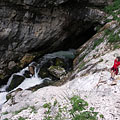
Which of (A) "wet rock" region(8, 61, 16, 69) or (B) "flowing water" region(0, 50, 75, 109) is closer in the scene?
(B) "flowing water" region(0, 50, 75, 109)

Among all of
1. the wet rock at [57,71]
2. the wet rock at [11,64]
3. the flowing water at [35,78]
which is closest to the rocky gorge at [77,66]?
the wet rock at [57,71]

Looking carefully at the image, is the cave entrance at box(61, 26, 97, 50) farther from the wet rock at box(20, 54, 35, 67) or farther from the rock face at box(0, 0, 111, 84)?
the wet rock at box(20, 54, 35, 67)

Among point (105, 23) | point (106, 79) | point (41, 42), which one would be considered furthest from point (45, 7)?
point (106, 79)

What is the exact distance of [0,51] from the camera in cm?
1464

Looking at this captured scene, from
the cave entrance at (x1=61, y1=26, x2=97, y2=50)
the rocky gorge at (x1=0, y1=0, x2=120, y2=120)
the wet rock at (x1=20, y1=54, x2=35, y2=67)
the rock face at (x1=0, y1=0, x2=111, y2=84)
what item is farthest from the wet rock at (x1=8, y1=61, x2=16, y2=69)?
the cave entrance at (x1=61, y1=26, x2=97, y2=50)

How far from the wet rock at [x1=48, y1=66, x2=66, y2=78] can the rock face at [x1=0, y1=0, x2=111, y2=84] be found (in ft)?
11.7

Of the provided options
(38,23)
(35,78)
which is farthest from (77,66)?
(38,23)

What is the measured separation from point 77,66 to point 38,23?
258 inches

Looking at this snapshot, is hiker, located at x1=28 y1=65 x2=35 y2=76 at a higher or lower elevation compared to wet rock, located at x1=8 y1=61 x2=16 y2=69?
lower

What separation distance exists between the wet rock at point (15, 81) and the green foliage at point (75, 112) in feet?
30.1

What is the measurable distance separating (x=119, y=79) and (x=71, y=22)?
11.7 meters

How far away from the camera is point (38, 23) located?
1512 centimetres

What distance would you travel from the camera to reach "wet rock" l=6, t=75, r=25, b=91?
14.3 m

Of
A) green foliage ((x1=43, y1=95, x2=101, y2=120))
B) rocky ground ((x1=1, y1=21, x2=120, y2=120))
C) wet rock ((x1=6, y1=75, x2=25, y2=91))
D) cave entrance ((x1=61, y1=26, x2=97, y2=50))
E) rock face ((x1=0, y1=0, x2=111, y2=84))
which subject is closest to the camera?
green foliage ((x1=43, y1=95, x2=101, y2=120))
